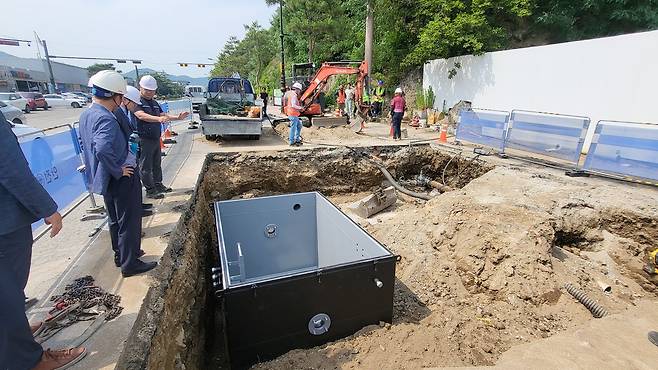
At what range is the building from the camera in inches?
1170

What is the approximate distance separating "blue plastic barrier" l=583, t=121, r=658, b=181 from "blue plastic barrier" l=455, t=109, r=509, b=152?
184 cm

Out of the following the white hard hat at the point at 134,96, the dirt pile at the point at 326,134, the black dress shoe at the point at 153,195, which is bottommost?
the black dress shoe at the point at 153,195

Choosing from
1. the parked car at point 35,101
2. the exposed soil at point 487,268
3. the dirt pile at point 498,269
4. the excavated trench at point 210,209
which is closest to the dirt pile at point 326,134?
the excavated trench at point 210,209

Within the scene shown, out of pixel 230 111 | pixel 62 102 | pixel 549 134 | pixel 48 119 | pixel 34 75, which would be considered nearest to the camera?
pixel 549 134

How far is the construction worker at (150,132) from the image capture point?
4079 mm

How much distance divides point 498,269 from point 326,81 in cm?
906

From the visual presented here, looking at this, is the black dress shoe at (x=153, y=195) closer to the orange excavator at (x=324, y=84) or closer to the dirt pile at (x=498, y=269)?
the dirt pile at (x=498, y=269)

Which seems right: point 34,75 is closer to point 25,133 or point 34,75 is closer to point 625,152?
point 25,133

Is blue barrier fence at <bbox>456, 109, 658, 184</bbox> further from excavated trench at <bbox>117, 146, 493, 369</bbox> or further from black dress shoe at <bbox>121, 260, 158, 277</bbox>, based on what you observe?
black dress shoe at <bbox>121, 260, 158, 277</bbox>

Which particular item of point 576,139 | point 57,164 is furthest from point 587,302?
point 57,164

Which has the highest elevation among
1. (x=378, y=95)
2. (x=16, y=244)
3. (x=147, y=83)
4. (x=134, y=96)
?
(x=147, y=83)

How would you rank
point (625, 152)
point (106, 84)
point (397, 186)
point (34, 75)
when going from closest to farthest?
point (106, 84), point (625, 152), point (397, 186), point (34, 75)

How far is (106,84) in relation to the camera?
2420 millimetres

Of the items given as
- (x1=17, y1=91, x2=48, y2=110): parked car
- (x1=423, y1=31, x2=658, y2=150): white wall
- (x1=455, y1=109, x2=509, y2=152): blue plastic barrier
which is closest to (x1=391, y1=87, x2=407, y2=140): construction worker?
(x1=455, y1=109, x2=509, y2=152): blue plastic barrier
